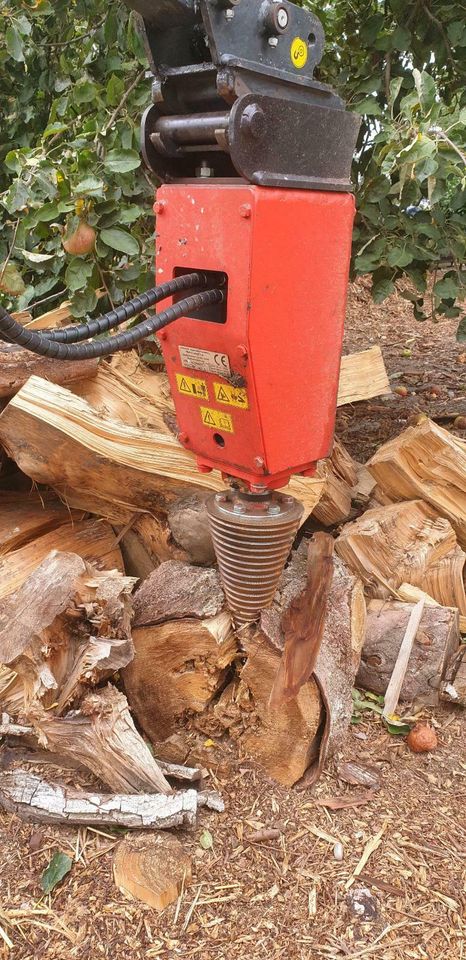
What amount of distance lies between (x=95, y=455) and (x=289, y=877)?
1.14 metres

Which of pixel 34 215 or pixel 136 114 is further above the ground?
pixel 136 114

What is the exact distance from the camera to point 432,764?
2068 millimetres

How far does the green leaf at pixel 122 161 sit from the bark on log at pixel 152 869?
5.87 ft

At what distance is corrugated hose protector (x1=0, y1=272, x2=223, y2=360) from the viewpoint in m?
1.18

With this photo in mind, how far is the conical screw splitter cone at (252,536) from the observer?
165cm

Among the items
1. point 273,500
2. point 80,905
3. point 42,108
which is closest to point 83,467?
point 273,500

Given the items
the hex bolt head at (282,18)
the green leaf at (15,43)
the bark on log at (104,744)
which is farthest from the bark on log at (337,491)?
the green leaf at (15,43)

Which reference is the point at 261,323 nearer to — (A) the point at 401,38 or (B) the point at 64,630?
(B) the point at 64,630

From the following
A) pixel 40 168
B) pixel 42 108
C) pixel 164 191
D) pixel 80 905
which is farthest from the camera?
pixel 42 108

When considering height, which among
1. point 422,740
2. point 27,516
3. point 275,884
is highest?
point 27,516

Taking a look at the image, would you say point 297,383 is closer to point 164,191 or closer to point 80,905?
point 164,191

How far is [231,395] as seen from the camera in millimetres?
1528

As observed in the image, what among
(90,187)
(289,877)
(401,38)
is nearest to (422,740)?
(289,877)

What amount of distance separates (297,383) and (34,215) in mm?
1202
